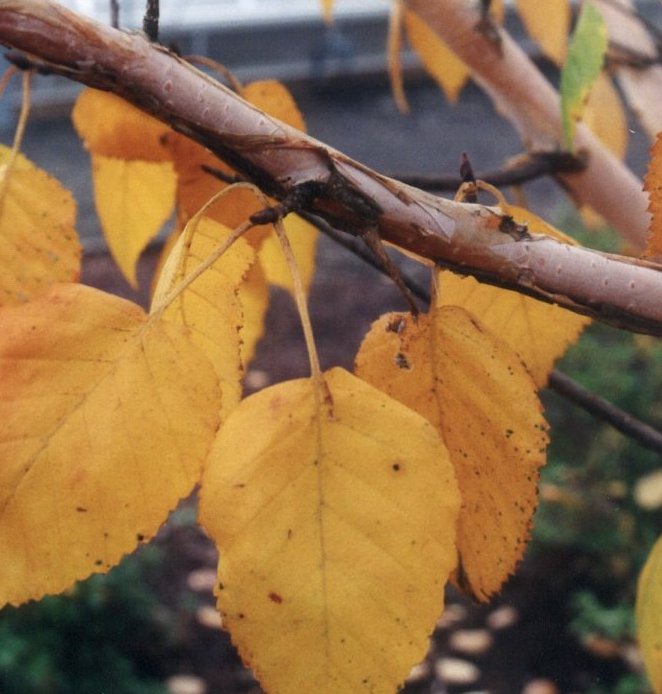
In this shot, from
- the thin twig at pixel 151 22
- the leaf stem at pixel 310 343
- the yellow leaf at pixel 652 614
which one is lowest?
the yellow leaf at pixel 652 614

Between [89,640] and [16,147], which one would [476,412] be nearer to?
[16,147]

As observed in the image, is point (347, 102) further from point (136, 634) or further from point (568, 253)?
point (568, 253)

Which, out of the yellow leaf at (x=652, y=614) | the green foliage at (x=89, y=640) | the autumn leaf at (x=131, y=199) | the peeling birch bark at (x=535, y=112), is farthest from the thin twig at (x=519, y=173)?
the green foliage at (x=89, y=640)

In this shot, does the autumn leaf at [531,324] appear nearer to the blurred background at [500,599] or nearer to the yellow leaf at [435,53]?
the yellow leaf at [435,53]

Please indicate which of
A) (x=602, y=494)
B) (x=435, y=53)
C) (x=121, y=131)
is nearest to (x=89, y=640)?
(x=602, y=494)

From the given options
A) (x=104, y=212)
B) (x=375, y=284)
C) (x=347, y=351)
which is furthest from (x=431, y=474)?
(x=375, y=284)
